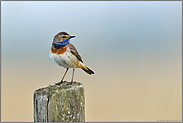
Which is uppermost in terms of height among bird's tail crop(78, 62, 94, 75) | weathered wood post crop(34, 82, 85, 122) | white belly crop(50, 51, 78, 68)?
white belly crop(50, 51, 78, 68)

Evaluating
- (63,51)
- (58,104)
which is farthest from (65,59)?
(58,104)

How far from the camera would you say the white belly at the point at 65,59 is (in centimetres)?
348

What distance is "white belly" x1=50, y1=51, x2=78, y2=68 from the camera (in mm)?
3484

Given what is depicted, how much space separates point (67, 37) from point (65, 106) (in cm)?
148

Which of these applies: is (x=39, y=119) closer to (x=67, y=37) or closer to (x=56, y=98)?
(x=56, y=98)

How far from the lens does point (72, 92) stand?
2459 millimetres

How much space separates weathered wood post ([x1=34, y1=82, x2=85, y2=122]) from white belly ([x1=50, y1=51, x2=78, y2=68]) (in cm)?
106

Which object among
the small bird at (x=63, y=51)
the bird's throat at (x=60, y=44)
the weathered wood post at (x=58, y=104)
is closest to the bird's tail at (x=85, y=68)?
the small bird at (x=63, y=51)

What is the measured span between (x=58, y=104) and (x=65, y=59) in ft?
4.23

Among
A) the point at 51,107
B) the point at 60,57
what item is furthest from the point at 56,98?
the point at 60,57

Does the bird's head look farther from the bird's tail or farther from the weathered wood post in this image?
the weathered wood post

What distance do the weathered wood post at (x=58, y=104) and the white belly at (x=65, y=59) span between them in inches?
41.8

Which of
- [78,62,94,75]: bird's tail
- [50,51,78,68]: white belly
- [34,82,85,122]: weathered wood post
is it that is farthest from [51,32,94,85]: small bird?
[34,82,85,122]: weathered wood post

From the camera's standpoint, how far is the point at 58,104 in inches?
92.1
